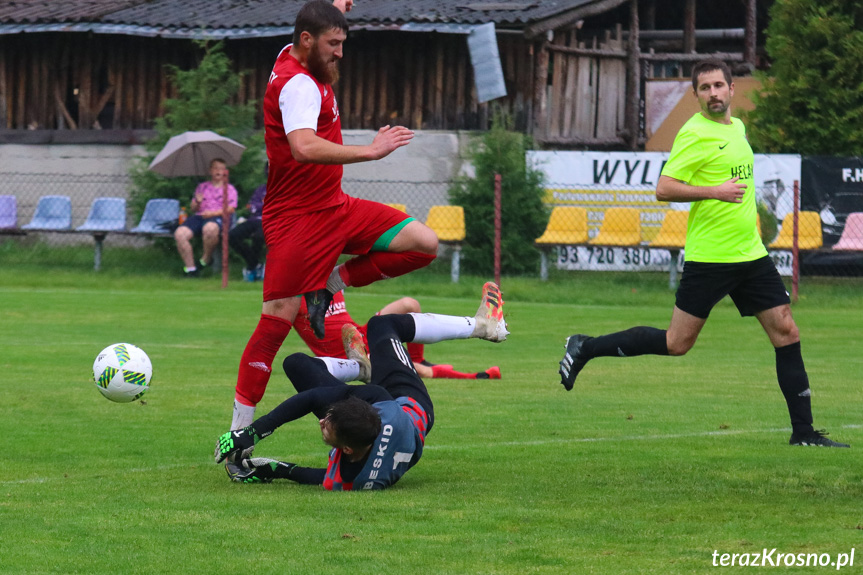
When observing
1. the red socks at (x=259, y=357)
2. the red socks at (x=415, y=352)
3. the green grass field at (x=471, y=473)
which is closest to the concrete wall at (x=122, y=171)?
the green grass field at (x=471, y=473)

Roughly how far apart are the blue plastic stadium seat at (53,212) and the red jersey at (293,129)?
57.9ft

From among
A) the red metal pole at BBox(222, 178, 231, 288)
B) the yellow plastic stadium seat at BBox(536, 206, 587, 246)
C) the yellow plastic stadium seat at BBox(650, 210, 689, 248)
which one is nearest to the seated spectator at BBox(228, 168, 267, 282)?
the red metal pole at BBox(222, 178, 231, 288)

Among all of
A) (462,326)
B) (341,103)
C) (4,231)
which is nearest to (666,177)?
(462,326)

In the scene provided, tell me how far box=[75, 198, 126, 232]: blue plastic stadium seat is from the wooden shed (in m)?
4.26

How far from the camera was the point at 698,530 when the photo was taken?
19.1 ft

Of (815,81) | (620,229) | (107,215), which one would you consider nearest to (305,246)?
(620,229)

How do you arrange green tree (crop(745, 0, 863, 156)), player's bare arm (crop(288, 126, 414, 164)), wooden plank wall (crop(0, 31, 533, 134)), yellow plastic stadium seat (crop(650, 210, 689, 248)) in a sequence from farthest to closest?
wooden plank wall (crop(0, 31, 533, 134)), green tree (crop(745, 0, 863, 156)), yellow plastic stadium seat (crop(650, 210, 689, 248)), player's bare arm (crop(288, 126, 414, 164))

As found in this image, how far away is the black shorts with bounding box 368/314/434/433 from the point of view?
24.2 ft

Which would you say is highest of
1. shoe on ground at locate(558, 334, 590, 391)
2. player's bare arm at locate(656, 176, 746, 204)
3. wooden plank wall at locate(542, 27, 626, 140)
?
wooden plank wall at locate(542, 27, 626, 140)

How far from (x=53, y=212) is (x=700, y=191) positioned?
740 inches

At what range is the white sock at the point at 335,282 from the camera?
7760mm

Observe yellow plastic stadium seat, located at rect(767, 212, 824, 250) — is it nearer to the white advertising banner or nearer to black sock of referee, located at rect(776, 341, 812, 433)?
the white advertising banner

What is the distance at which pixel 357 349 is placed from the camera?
8.25 metres

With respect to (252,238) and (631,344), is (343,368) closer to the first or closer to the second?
(631,344)
